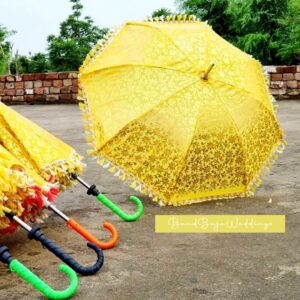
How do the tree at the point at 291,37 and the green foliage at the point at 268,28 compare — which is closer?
the tree at the point at 291,37

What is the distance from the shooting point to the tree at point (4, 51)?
31.7 metres

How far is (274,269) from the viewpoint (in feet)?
7.20

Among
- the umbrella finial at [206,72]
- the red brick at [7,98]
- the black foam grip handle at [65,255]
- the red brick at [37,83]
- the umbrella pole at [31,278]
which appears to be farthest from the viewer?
the red brick at [7,98]

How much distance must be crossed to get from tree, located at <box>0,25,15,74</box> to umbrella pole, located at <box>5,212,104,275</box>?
2999cm

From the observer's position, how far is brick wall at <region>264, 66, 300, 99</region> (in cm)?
967

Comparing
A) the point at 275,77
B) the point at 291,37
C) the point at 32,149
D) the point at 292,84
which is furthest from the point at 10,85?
the point at 291,37

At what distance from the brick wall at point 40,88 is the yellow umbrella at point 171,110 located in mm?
7317

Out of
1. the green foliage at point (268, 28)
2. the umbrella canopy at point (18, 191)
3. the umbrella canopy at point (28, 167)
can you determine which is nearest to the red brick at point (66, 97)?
the umbrella canopy at point (28, 167)

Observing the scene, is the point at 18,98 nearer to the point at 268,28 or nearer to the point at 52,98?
the point at 52,98

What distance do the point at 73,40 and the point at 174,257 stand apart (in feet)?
115

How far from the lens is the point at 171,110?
2.90 m

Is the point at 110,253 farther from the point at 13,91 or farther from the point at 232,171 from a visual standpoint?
the point at 13,91

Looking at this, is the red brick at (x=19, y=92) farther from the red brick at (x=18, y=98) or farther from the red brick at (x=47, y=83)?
the red brick at (x=47, y=83)

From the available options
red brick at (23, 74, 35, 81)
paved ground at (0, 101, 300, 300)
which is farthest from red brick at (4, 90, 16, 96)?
paved ground at (0, 101, 300, 300)
